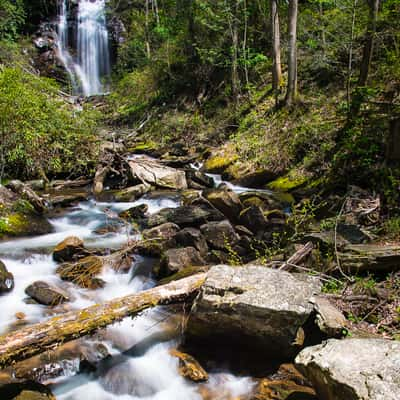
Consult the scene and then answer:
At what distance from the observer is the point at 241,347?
3.80m

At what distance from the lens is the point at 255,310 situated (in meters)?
3.40

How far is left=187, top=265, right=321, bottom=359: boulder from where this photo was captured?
340 cm

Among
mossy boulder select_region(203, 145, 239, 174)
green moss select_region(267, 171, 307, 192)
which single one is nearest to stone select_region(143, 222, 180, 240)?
green moss select_region(267, 171, 307, 192)

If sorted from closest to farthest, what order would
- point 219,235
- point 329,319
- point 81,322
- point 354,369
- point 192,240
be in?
point 354,369, point 81,322, point 329,319, point 192,240, point 219,235

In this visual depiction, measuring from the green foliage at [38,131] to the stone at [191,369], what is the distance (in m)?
6.85

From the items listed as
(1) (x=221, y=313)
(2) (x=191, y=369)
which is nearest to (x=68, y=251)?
(2) (x=191, y=369)

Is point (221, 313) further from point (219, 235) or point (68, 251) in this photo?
point (68, 251)

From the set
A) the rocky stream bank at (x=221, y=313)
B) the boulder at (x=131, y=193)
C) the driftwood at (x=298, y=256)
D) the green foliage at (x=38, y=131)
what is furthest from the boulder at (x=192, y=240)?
the green foliage at (x=38, y=131)

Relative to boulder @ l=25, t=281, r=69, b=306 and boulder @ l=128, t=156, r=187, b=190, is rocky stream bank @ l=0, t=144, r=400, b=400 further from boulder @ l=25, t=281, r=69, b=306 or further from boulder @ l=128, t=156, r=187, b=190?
boulder @ l=128, t=156, r=187, b=190

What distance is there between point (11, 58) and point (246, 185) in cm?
1148

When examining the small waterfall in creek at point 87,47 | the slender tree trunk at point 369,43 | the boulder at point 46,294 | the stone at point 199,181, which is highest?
the small waterfall in creek at point 87,47

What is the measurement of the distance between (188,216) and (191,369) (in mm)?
3917

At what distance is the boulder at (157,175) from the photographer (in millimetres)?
10789

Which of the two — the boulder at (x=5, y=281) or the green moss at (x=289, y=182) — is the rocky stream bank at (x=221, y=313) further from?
the green moss at (x=289, y=182)
